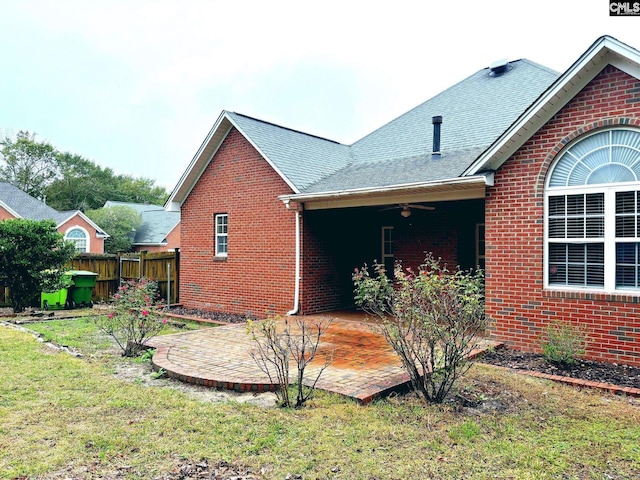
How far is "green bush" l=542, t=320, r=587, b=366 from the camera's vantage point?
6.95m

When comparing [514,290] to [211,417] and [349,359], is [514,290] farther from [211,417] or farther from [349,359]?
[211,417]

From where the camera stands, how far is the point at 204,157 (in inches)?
548

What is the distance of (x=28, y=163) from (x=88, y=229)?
29759 millimetres

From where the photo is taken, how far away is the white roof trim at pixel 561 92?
6.79 m

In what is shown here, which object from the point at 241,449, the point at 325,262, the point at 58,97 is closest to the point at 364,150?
the point at 325,262

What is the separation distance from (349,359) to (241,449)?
338 cm

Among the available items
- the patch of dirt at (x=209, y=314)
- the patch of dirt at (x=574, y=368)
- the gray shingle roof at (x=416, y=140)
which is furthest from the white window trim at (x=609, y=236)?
the patch of dirt at (x=209, y=314)

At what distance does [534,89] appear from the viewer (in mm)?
12297

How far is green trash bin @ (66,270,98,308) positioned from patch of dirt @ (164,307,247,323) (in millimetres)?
2827

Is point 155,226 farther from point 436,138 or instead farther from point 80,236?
point 436,138

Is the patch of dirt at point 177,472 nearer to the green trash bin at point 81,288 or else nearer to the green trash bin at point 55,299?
the green trash bin at point 55,299

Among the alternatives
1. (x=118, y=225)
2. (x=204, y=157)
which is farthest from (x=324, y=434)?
(x=118, y=225)

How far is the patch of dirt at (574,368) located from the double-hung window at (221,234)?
839cm

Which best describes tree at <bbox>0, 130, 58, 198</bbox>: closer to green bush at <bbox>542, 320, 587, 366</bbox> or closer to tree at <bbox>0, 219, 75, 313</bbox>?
tree at <bbox>0, 219, 75, 313</bbox>
